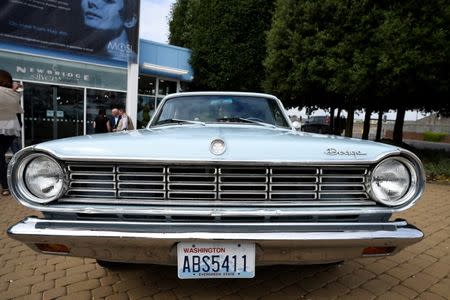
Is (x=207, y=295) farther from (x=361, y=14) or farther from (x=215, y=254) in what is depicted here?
(x=361, y=14)

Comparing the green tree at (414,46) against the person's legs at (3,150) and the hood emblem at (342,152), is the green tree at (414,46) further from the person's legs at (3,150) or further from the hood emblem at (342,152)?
the person's legs at (3,150)

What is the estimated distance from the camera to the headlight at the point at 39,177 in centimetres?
197

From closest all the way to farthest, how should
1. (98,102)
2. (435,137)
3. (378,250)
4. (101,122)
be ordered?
(378,250)
(101,122)
(98,102)
(435,137)

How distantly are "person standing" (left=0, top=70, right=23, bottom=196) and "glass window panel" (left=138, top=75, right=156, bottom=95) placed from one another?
899cm

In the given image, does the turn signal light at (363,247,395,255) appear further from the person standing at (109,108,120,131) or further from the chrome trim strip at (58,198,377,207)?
the person standing at (109,108,120,131)

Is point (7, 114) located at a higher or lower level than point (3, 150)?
higher

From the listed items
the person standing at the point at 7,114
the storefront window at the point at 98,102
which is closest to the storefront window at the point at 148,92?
the storefront window at the point at 98,102

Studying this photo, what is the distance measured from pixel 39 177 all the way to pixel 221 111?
193 centimetres

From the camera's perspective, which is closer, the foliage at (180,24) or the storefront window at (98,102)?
the storefront window at (98,102)

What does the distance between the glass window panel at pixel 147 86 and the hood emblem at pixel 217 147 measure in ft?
41.8

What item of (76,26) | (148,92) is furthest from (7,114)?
(148,92)

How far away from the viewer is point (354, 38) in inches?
360

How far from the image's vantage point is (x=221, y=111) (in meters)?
3.49

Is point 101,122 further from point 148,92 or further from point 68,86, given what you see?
point 148,92
